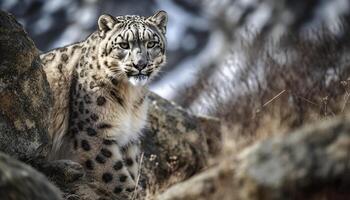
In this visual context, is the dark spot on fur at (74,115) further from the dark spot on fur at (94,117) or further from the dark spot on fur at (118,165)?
the dark spot on fur at (118,165)

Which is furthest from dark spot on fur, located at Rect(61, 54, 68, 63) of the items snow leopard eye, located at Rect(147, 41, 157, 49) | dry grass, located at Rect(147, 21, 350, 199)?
dry grass, located at Rect(147, 21, 350, 199)

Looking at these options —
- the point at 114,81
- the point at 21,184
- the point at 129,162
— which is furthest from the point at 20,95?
the point at 21,184

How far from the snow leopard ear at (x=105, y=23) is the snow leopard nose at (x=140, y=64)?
1.77 ft

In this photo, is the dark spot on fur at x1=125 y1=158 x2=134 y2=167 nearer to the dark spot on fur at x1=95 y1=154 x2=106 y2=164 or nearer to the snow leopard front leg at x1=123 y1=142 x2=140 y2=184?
the snow leopard front leg at x1=123 y1=142 x2=140 y2=184

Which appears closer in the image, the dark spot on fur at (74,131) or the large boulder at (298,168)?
the large boulder at (298,168)

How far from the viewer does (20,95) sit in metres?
6.20

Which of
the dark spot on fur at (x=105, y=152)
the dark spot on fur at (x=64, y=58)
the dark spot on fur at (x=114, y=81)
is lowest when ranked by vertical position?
the dark spot on fur at (x=105, y=152)

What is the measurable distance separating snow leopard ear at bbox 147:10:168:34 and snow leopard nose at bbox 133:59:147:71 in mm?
677

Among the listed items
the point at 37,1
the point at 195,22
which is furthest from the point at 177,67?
the point at 37,1

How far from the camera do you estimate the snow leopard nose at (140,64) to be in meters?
7.24

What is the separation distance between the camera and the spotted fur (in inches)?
286

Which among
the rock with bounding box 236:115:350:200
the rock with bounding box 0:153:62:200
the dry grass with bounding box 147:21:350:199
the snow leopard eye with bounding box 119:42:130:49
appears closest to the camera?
the rock with bounding box 236:115:350:200

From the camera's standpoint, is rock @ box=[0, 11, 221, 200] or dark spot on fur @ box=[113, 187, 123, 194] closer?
rock @ box=[0, 11, 221, 200]

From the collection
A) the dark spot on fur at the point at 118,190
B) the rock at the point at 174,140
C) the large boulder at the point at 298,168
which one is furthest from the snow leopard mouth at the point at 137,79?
the large boulder at the point at 298,168
